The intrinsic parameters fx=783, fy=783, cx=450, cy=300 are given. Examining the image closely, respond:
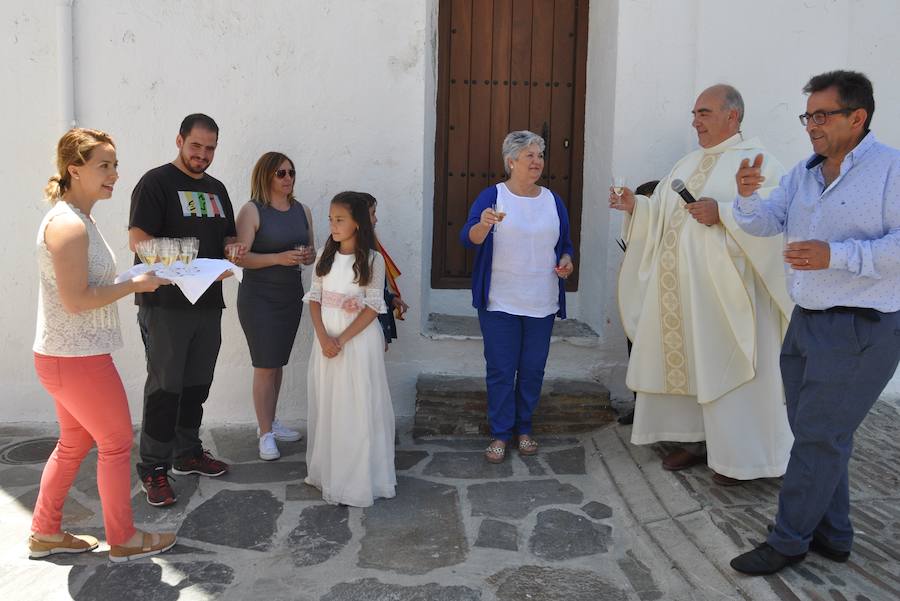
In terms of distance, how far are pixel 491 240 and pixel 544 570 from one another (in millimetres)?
1883

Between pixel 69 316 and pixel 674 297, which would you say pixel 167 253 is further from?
pixel 674 297

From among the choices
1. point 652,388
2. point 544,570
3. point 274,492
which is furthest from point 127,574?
point 652,388

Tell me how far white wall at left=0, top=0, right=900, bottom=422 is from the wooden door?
48cm

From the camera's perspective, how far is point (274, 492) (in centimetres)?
411

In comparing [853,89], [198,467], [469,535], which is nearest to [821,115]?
[853,89]

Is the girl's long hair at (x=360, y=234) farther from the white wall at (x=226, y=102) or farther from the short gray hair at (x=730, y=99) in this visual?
the short gray hair at (x=730, y=99)

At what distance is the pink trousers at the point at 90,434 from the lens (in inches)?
122

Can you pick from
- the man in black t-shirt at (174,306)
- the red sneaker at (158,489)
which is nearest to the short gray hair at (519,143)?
the man in black t-shirt at (174,306)

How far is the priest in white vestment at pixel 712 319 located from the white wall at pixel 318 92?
1.05 meters

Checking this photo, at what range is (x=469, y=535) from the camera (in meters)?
3.67

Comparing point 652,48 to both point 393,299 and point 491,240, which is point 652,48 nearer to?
point 491,240

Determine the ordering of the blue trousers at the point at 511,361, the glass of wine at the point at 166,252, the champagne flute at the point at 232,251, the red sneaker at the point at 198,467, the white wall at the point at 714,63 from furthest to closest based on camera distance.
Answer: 1. the white wall at the point at 714,63
2. the blue trousers at the point at 511,361
3. the red sneaker at the point at 198,467
4. the champagne flute at the point at 232,251
5. the glass of wine at the point at 166,252

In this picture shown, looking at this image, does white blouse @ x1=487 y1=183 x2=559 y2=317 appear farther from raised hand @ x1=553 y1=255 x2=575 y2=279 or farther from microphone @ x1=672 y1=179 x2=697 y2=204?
microphone @ x1=672 y1=179 x2=697 y2=204

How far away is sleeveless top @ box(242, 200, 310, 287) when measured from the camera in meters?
4.40
